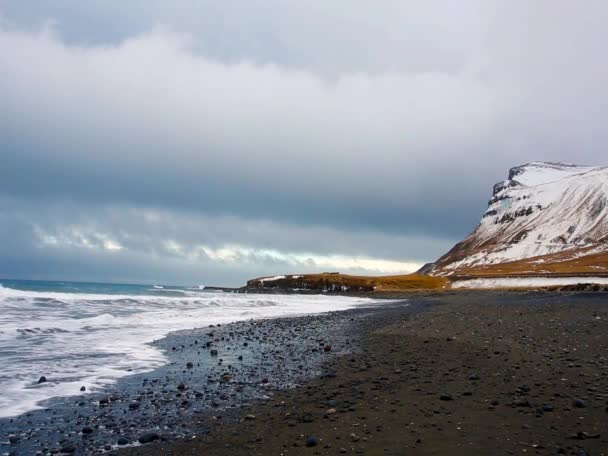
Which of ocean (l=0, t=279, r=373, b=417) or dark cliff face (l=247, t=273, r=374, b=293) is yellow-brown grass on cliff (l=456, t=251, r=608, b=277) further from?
ocean (l=0, t=279, r=373, b=417)

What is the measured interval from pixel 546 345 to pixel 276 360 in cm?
948

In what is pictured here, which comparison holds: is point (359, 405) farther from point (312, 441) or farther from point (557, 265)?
point (557, 265)

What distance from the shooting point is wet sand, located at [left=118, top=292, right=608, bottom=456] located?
7250 millimetres

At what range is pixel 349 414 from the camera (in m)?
8.97

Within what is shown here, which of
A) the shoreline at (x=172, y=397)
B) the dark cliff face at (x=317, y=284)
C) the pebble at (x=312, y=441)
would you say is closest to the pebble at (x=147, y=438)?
the shoreline at (x=172, y=397)

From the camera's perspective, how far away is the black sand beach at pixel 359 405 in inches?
291

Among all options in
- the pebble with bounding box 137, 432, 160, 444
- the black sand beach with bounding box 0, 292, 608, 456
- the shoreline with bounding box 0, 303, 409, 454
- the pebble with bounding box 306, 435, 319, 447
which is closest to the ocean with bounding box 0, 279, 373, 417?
the shoreline with bounding box 0, 303, 409, 454

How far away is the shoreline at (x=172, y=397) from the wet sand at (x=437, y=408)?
1.96 feet

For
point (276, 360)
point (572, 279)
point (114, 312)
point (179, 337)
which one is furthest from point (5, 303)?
point (572, 279)

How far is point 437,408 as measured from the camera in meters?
9.10

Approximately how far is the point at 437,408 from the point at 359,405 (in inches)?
63.7

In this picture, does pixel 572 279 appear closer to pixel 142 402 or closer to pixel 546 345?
pixel 546 345

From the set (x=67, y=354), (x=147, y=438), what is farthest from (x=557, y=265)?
(x=147, y=438)

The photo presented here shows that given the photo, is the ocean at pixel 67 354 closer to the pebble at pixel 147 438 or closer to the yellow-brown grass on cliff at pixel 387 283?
the pebble at pixel 147 438
